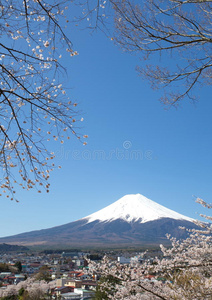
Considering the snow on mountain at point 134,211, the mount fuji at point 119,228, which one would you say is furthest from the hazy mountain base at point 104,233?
the snow on mountain at point 134,211

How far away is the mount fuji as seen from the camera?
116 meters

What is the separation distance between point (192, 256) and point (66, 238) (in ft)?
409

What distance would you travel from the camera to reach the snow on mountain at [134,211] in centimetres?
15525

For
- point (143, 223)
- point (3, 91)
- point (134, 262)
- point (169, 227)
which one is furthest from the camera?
point (143, 223)

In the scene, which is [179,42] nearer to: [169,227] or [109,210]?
[169,227]

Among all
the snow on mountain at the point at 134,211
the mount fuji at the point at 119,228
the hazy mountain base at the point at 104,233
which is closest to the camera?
the mount fuji at the point at 119,228

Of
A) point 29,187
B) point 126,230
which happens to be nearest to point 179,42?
point 29,187

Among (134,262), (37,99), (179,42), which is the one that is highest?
(179,42)

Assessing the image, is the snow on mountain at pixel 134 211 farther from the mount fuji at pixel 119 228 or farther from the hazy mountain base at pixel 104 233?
the hazy mountain base at pixel 104 233

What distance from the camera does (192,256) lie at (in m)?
4.28

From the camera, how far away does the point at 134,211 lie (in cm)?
16438

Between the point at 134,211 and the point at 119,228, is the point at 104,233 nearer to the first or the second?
the point at 119,228

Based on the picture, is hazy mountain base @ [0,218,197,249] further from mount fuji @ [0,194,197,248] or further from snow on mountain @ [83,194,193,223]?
snow on mountain @ [83,194,193,223]

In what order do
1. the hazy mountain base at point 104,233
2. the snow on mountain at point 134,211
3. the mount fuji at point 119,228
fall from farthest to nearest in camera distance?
the snow on mountain at point 134,211
the hazy mountain base at point 104,233
the mount fuji at point 119,228
